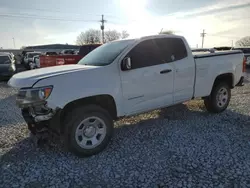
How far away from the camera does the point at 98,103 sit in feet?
12.9

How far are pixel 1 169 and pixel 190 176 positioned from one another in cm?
283

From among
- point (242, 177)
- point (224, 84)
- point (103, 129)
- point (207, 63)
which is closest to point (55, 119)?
point (103, 129)

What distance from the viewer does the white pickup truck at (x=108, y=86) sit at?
3.42 m

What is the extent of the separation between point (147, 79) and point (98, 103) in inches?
41.0

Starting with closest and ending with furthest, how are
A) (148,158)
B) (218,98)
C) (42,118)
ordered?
(42,118) < (148,158) < (218,98)

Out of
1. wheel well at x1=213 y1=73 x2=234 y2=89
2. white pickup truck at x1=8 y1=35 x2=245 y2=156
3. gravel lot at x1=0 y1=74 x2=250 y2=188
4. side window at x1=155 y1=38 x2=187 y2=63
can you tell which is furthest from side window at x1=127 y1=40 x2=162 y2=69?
wheel well at x1=213 y1=73 x2=234 y2=89

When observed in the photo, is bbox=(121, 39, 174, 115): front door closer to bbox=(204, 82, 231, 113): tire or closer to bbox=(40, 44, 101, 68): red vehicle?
bbox=(204, 82, 231, 113): tire

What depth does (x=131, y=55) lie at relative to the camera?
411 centimetres

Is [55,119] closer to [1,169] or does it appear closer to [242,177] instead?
[1,169]

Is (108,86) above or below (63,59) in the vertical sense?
below

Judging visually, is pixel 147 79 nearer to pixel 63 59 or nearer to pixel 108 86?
pixel 108 86

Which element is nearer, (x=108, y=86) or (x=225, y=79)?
(x=108, y=86)

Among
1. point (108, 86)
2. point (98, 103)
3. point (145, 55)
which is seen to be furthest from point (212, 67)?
point (98, 103)

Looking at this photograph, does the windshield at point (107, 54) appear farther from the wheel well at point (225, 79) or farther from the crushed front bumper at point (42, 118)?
the wheel well at point (225, 79)
